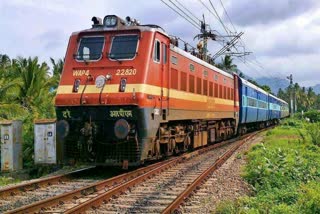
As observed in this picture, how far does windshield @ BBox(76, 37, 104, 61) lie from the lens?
11.9 meters

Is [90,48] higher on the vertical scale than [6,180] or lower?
higher

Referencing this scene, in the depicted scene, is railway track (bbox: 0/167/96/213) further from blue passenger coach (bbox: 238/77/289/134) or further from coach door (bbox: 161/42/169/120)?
blue passenger coach (bbox: 238/77/289/134)

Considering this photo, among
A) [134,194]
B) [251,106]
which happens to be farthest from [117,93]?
[251,106]

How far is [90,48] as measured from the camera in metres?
12.0

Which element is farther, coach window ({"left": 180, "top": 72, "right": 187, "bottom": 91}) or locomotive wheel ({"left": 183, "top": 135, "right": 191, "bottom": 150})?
locomotive wheel ({"left": 183, "top": 135, "right": 191, "bottom": 150})

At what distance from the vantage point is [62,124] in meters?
11.3

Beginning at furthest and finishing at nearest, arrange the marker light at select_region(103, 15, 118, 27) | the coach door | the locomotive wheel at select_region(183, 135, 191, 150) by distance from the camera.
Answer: the locomotive wheel at select_region(183, 135, 191, 150)
the coach door
the marker light at select_region(103, 15, 118, 27)

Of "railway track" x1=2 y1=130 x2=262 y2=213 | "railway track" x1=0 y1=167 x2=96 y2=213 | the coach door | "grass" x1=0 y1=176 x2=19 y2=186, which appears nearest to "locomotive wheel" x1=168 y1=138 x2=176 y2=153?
"railway track" x1=2 y1=130 x2=262 y2=213

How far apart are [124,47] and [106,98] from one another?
1.51 metres

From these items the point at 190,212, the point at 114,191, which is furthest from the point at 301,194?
the point at 114,191

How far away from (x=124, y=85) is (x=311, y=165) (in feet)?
16.0

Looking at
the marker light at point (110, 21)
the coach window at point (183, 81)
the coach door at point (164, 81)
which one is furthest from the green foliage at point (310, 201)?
the coach window at point (183, 81)

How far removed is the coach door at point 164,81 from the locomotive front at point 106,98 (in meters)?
0.96

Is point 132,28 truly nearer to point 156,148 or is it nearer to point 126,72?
point 126,72
